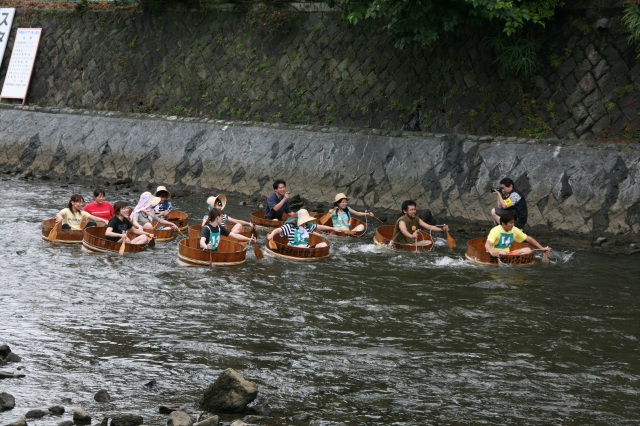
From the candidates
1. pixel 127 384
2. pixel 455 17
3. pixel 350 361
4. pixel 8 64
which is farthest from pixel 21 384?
pixel 8 64

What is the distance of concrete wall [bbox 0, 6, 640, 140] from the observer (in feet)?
84.4

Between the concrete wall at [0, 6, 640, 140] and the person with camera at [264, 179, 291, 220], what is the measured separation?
21.7 feet

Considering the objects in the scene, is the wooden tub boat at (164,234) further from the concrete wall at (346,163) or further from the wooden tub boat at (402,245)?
the concrete wall at (346,163)

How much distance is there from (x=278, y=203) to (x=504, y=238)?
577 cm

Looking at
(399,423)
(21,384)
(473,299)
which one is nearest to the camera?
(399,423)

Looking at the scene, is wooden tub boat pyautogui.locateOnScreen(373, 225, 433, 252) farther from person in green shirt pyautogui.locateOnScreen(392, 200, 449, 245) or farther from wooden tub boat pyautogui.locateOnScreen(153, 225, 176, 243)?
wooden tub boat pyautogui.locateOnScreen(153, 225, 176, 243)

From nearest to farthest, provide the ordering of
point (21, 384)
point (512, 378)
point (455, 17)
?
1. point (21, 384)
2. point (512, 378)
3. point (455, 17)

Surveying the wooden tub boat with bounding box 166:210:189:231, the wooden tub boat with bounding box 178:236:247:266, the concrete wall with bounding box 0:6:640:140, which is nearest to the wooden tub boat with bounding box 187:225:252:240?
the wooden tub boat with bounding box 178:236:247:266

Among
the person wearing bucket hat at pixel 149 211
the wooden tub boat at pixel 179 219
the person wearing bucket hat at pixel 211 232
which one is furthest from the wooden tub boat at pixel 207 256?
the wooden tub boat at pixel 179 219

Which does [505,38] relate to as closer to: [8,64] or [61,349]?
[61,349]

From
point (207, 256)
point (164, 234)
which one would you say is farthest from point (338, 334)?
point (164, 234)

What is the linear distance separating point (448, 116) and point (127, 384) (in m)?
17.6

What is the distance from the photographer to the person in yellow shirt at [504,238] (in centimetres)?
1938

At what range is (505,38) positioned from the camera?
26.8 m
